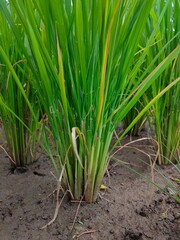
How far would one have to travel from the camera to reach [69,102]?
742mm

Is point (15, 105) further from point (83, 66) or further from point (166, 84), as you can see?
point (166, 84)

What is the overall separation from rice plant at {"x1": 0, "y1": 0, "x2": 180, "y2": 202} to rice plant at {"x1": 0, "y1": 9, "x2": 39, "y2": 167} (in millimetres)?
158

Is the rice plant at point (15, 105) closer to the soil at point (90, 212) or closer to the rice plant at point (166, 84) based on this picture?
the soil at point (90, 212)

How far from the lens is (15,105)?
0.97m

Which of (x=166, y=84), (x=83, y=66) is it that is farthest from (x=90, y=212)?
(x=166, y=84)

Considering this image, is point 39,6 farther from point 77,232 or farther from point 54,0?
point 77,232

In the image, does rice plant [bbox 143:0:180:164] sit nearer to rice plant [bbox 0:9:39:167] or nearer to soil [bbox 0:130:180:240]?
soil [bbox 0:130:180:240]

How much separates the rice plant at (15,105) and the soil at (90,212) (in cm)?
8

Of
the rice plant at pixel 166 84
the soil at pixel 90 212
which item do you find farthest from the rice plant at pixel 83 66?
the rice plant at pixel 166 84

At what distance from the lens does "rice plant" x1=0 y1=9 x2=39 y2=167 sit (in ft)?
2.88

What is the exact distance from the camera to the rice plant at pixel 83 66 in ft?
2.04

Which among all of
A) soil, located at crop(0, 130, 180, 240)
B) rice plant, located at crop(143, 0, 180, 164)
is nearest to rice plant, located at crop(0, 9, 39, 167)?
soil, located at crop(0, 130, 180, 240)

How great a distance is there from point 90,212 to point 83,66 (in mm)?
401

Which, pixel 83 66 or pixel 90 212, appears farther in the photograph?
pixel 90 212
